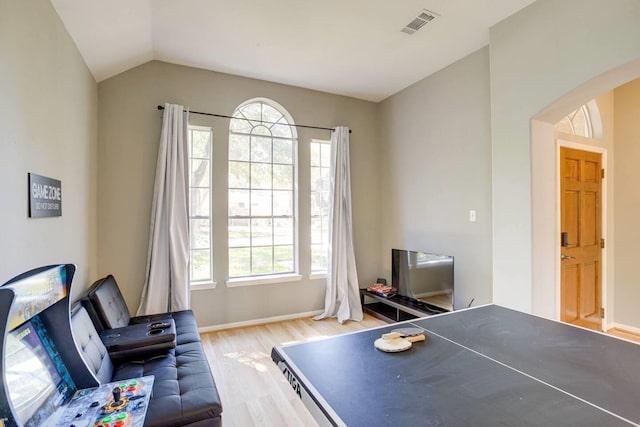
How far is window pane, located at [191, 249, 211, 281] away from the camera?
12.4 ft

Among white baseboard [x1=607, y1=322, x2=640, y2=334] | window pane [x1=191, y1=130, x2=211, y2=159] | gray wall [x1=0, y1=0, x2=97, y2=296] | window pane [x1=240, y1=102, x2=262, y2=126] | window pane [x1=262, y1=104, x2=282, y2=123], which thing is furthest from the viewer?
window pane [x1=262, y1=104, x2=282, y2=123]

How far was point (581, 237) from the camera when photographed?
3.30 m

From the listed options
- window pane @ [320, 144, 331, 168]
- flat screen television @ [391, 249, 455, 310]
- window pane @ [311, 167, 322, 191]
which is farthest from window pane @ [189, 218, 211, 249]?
flat screen television @ [391, 249, 455, 310]

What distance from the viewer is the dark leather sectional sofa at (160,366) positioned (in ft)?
5.24

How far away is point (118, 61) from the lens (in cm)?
310

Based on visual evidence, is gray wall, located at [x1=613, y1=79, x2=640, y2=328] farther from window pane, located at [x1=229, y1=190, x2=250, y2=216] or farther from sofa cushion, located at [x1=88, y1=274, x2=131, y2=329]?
sofa cushion, located at [x1=88, y1=274, x2=131, y2=329]

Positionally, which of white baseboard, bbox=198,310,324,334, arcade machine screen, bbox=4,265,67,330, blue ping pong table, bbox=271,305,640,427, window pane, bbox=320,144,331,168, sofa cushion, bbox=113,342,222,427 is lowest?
white baseboard, bbox=198,310,324,334

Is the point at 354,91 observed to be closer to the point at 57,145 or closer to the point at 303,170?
the point at 303,170

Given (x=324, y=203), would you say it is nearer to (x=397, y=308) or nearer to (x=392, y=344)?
(x=397, y=308)

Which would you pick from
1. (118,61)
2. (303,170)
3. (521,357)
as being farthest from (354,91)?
(521,357)

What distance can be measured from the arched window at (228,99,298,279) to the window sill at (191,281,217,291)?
0.81ft

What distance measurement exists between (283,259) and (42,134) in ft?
9.39

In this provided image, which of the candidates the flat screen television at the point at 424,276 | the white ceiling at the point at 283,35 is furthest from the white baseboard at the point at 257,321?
the white ceiling at the point at 283,35

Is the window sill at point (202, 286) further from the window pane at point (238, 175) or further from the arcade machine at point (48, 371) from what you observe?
the arcade machine at point (48, 371)
